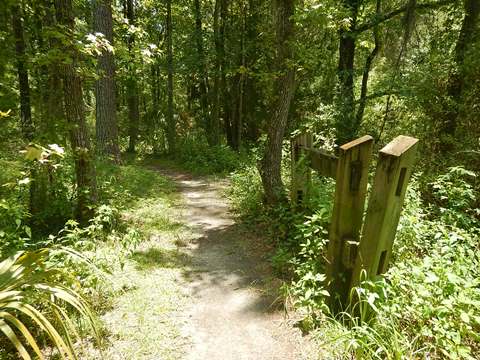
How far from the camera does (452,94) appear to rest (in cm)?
699

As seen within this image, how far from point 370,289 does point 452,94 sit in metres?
6.01

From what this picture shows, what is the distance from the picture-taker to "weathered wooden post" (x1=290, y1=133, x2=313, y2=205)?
16.2 ft

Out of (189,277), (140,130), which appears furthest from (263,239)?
(140,130)

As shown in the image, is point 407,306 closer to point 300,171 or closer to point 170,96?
point 300,171

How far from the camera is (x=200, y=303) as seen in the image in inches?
150

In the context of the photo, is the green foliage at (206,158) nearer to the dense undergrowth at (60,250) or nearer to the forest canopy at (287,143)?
the forest canopy at (287,143)

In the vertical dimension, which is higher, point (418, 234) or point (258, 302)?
point (418, 234)

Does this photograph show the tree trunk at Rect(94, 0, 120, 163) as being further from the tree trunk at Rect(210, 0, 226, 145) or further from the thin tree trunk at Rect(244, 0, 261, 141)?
the tree trunk at Rect(210, 0, 226, 145)

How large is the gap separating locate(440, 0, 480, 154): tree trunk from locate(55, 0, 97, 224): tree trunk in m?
6.64

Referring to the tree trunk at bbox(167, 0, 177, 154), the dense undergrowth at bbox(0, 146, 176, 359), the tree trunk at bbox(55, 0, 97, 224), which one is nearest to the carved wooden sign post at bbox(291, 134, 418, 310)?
the dense undergrowth at bbox(0, 146, 176, 359)

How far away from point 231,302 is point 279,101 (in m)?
3.91

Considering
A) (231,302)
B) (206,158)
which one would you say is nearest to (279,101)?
(231,302)

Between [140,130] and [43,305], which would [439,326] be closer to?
[43,305]

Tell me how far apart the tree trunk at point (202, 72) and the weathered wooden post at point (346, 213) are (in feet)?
41.4
